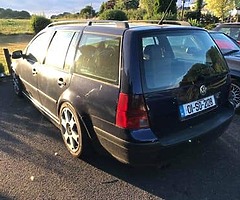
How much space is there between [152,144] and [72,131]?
1.20 m

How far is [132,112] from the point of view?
8.48 feet

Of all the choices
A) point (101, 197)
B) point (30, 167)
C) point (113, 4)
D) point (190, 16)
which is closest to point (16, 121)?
point (30, 167)

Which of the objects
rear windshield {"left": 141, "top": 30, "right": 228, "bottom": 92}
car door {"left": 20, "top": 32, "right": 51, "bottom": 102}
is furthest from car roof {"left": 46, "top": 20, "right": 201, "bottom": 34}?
car door {"left": 20, "top": 32, "right": 51, "bottom": 102}

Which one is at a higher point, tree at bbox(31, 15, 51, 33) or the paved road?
tree at bbox(31, 15, 51, 33)

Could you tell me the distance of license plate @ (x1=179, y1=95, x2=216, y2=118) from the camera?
2.83m

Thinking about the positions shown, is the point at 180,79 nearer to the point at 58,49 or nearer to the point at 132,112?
the point at 132,112

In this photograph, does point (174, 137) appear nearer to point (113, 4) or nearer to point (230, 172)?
point (230, 172)

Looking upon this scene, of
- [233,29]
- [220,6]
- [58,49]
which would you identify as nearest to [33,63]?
[58,49]

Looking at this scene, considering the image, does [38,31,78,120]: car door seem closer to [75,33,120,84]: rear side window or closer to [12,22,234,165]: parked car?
[12,22,234,165]: parked car

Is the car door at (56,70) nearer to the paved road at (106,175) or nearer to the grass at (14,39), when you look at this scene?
the paved road at (106,175)

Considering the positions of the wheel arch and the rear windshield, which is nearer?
the rear windshield

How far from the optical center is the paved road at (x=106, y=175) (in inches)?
112

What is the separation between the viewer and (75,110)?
3.18 meters

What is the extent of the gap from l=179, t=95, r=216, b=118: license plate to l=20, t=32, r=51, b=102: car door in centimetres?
236
